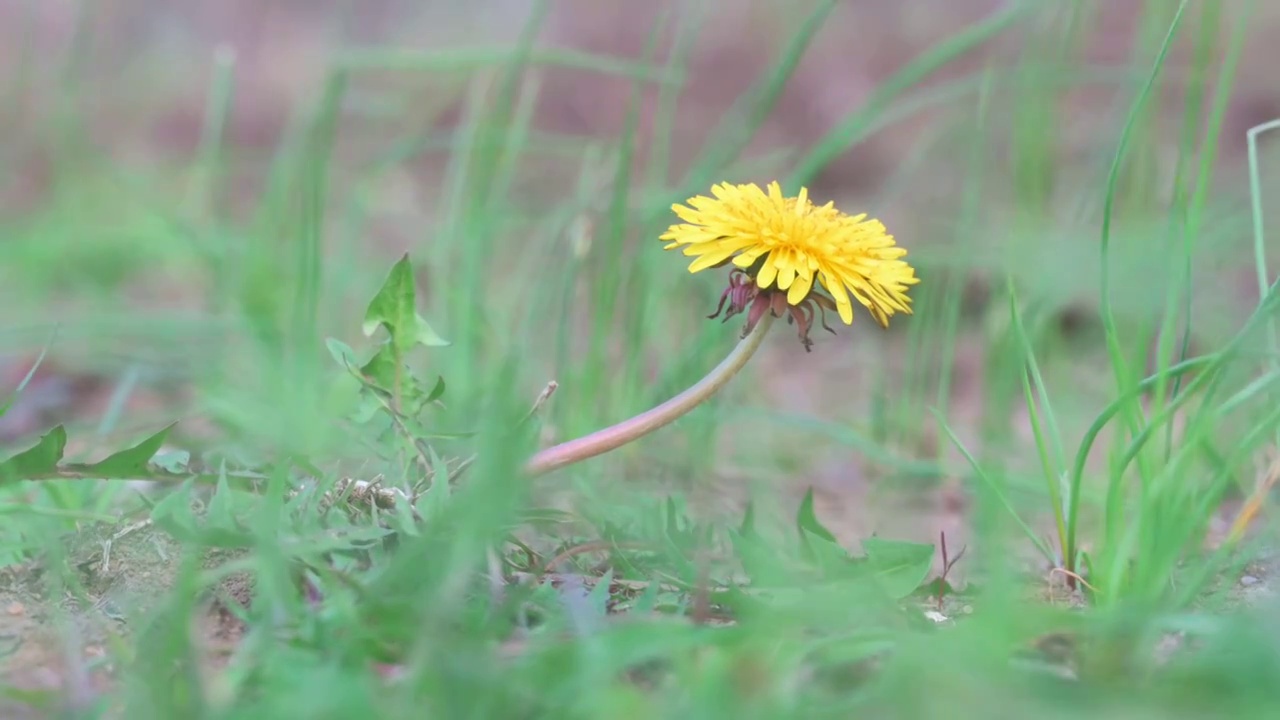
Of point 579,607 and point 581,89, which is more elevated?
point 581,89

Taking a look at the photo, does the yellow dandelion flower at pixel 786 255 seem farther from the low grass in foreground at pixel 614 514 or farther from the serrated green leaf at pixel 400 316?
the serrated green leaf at pixel 400 316

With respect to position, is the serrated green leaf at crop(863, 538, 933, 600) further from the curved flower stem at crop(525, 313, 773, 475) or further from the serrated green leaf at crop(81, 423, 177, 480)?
the serrated green leaf at crop(81, 423, 177, 480)

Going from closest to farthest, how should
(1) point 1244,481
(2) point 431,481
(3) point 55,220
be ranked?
1. (2) point 431,481
2. (1) point 1244,481
3. (3) point 55,220

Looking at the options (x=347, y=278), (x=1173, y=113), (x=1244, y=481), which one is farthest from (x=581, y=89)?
(x=1244, y=481)

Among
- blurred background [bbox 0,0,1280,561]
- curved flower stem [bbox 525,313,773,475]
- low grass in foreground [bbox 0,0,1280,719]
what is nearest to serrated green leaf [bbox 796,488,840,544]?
low grass in foreground [bbox 0,0,1280,719]

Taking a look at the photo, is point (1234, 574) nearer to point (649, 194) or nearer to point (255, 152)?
point (649, 194)
